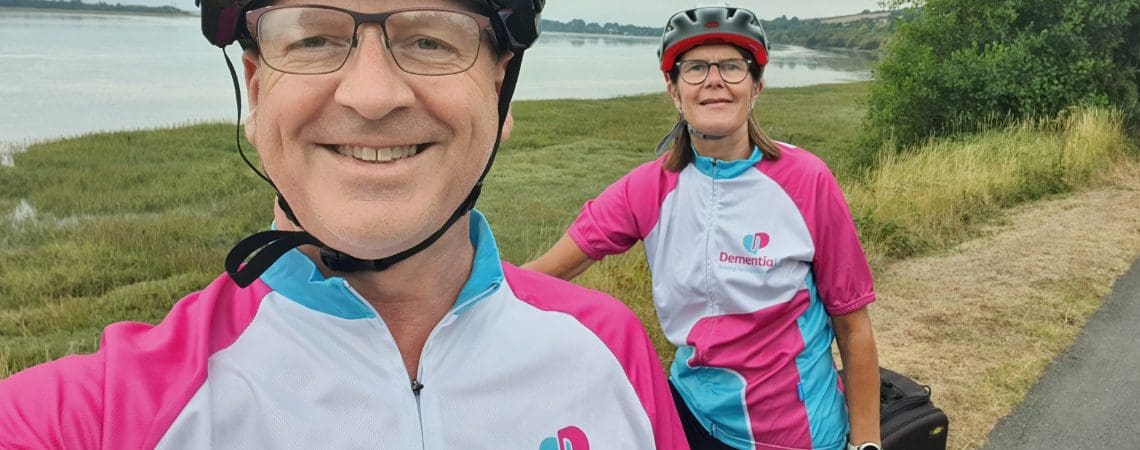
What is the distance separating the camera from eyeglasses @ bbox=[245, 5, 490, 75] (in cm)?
116

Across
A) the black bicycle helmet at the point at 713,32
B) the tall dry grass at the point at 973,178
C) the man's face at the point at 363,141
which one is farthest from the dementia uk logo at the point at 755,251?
the tall dry grass at the point at 973,178

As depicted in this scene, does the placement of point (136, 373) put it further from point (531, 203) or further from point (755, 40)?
point (531, 203)

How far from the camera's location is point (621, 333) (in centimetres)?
156

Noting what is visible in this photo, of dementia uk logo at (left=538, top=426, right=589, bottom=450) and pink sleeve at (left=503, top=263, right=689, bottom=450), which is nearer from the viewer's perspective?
dementia uk logo at (left=538, top=426, right=589, bottom=450)

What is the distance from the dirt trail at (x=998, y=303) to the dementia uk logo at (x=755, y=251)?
8.37 ft

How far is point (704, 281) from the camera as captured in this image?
2275 millimetres

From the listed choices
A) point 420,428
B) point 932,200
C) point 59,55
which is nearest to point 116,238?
point 932,200

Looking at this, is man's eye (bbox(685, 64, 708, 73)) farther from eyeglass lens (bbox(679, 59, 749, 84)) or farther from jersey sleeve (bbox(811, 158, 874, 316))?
jersey sleeve (bbox(811, 158, 874, 316))

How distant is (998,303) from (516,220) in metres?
7.11

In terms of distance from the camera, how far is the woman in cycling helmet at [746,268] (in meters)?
2.24

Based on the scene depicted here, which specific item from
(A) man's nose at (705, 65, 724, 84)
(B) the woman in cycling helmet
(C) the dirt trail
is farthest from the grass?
(A) man's nose at (705, 65, 724, 84)

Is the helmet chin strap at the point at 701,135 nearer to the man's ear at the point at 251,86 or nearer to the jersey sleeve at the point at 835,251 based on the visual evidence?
the jersey sleeve at the point at 835,251

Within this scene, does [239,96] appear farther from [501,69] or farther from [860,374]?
[860,374]

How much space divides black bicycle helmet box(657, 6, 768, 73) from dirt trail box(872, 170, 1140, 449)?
2.71m
